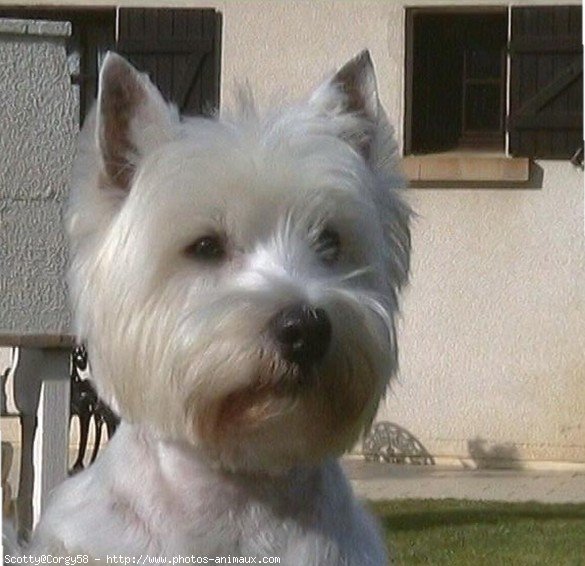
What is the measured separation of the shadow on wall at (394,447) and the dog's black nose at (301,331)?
891 cm

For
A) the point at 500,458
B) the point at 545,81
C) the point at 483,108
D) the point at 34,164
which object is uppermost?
the point at 545,81

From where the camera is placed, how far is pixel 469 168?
1228 centimetres

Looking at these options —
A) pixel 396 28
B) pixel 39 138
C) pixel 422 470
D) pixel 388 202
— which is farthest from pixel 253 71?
pixel 388 202

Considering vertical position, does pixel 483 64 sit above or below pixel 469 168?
above

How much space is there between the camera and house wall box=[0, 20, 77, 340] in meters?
5.54

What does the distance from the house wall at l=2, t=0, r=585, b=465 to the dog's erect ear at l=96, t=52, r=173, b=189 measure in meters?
8.25

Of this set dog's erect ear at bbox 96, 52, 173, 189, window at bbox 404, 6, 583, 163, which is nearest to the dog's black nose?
dog's erect ear at bbox 96, 52, 173, 189

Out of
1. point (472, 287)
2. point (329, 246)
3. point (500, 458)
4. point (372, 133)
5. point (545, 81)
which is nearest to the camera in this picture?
point (329, 246)

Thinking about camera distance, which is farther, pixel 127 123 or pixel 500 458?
pixel 500 458

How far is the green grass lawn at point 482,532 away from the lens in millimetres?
8133

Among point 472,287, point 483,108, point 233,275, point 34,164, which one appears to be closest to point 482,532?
point 472,287

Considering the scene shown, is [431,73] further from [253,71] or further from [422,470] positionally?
[422,470]

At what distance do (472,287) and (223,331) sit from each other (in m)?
9.05

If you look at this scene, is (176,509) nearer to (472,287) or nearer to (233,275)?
(233,275)
